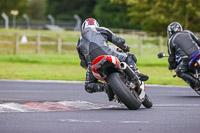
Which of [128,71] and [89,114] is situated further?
[128,71]

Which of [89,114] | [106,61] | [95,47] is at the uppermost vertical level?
[95,47]

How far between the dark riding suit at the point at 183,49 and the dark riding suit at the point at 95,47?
12.3ft

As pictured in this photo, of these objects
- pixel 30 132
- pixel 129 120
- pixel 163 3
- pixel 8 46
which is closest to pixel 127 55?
pixel 129 120

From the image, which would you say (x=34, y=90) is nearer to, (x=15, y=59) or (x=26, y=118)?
(x=26, y=118)

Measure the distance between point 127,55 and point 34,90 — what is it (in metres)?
5.22

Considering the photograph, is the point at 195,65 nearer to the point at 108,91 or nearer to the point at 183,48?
the point at 183,48

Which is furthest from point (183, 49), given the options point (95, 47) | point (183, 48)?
point (95, 47)

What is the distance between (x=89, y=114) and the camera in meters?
10.7

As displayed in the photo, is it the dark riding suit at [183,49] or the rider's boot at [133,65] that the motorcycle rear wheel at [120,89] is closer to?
the rider's boot at [133,65]

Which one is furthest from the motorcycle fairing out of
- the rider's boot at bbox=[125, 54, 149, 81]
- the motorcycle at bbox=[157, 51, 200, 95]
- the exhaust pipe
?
the motorcycle at bbox=[157, 51, 200, 95]

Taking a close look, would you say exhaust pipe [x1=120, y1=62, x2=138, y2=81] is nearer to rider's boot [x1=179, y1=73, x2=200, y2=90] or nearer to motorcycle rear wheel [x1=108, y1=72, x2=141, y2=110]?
motorcycle rear wheel [x1=108, y1=72, x2=141, y2=110]

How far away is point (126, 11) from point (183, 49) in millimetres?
73482

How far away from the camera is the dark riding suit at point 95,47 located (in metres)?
11.5

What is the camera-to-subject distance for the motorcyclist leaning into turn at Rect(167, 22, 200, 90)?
15.2 m
